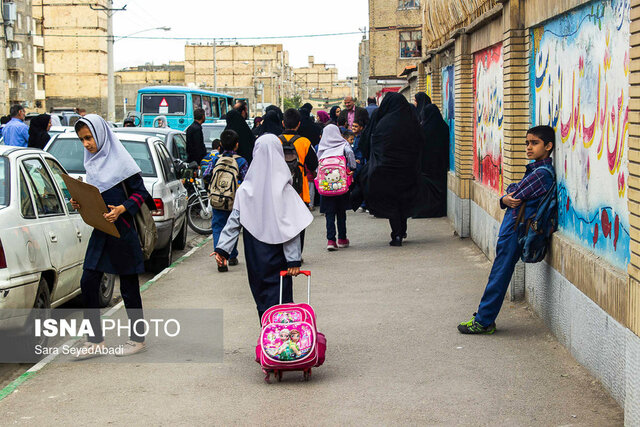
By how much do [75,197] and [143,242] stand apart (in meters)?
0.64

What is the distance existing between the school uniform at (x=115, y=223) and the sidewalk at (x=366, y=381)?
24.8 inches

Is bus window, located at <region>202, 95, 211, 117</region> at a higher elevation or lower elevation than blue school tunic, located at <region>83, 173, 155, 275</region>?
higher

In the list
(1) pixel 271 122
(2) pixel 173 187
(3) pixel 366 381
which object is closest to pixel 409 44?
(2) pixel 173 187

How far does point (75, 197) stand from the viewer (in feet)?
23.4

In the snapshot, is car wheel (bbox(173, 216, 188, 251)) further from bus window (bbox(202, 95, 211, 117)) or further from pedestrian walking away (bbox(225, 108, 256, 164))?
bus window (bbox(202, 95, 211, 117))

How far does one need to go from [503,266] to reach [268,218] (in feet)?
6.80

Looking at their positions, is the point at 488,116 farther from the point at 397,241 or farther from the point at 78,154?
the point at 78,154

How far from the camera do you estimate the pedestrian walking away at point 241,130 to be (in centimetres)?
1480

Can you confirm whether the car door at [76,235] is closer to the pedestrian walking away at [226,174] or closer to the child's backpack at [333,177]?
the pedestrian walking away at [226,174]

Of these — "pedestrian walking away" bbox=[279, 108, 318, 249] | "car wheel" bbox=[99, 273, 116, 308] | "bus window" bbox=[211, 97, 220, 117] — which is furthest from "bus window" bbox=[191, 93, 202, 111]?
"car wheel" bbox=[99, 273, 116, 308]

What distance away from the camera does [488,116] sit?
1197cm

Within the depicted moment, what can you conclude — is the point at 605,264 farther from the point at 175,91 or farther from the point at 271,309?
the point at 175,91

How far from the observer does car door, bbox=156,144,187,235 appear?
41.3ft

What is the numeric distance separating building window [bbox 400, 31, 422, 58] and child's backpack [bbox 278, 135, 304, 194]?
47620mm
